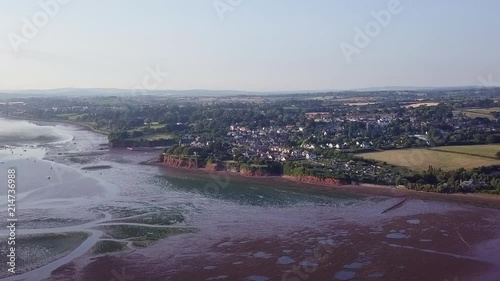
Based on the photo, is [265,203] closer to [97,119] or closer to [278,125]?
[278,125]

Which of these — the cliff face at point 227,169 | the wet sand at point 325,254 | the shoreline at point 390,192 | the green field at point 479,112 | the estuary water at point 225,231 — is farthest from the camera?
the green field at point 479,112

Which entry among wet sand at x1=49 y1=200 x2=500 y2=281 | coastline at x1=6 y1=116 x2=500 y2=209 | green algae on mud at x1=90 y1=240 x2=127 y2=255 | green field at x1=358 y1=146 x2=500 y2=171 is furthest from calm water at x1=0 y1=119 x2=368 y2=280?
green field at x1=358 y1=146 x2=500 y2=171

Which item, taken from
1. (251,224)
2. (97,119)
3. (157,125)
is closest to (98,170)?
(251,224)

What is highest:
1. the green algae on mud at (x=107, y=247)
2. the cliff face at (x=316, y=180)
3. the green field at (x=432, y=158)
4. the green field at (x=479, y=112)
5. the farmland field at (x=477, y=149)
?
the green field at (x=479, y=112)

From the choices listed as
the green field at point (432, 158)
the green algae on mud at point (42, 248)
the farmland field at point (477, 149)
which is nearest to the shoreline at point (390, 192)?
the green field at point (432, 158)

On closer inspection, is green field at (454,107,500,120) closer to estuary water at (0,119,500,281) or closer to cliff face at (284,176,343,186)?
cliff face at (284,176,343,186)

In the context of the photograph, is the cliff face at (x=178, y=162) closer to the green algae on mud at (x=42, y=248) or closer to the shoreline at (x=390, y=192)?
the shoreline at (x=390, y=192)

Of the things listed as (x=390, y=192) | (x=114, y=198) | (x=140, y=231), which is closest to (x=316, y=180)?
(x=390, y=192)
